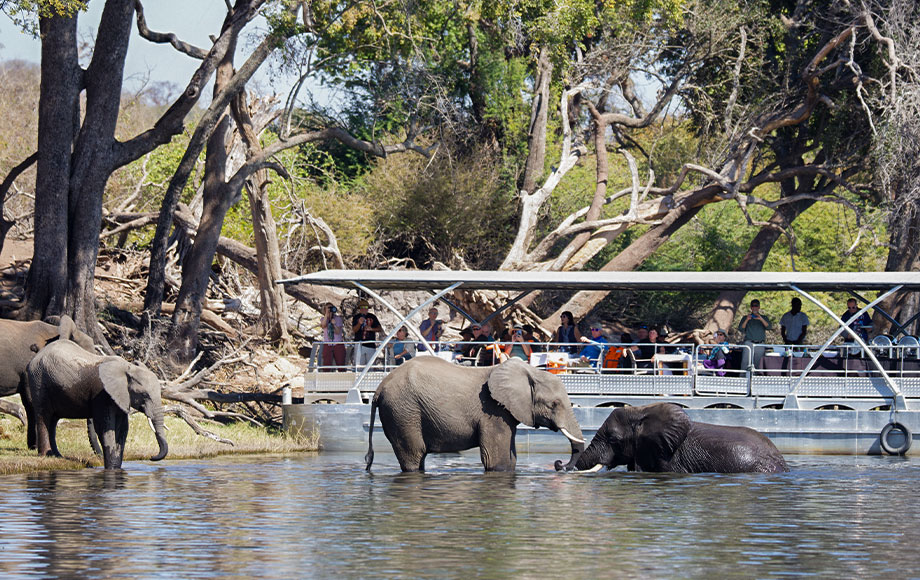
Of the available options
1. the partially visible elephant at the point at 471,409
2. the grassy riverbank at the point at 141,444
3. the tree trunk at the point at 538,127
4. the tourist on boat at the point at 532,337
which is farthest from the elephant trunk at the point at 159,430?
the tree trunk at the point at 538,127

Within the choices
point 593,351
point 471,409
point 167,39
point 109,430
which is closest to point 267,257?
point 167,39

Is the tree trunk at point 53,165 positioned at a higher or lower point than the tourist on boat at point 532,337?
higher

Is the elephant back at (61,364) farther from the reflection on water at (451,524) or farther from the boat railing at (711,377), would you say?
the boat railing at (711,377)

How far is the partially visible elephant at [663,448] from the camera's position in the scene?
53.4ft

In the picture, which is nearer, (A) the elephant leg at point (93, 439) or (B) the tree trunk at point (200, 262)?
(A) the elephant leg at point (93, 439)

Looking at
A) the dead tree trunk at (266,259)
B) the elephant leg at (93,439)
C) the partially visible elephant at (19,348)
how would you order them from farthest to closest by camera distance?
the dead tree trunk at (266,259) → the partially visible elephant at (19,348) → the elephant leg at (93,439)

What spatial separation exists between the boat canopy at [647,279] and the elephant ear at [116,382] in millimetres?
4513

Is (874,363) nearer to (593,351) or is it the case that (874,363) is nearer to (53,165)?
(593,351)

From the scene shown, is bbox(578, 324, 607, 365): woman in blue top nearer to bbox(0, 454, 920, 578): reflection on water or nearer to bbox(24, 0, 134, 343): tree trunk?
bbox(0, 454, 920, 578): reflection on water

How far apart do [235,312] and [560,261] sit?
8057mm

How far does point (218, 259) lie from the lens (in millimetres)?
33844

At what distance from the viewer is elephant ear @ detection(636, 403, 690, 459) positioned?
16.2 meters

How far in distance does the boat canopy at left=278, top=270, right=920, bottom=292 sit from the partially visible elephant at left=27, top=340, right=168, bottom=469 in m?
4.31

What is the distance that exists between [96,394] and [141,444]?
2.91m
